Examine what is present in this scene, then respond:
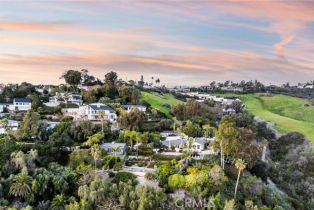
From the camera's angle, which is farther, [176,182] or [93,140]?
[93,140]

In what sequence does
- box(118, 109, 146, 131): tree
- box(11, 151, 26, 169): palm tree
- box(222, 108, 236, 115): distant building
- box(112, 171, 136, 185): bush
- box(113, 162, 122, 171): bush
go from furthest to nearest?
box(222, 108, 236, 115): distant building
box(118, 109, 146, 131): tree
box(113, 162, 122, 171): bush
box(11, 151, 26, 169): palm tree
box(112, 171, 136, 185): bush

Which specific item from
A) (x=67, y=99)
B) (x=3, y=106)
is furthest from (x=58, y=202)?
(x=67, y=99)

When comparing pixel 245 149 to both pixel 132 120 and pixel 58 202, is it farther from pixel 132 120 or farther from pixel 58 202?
pixel 58 202

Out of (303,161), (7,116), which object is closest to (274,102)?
(303,161)

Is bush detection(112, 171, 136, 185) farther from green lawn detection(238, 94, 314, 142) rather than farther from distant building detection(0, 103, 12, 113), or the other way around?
green lawn detection(238, 94, 314, 142)

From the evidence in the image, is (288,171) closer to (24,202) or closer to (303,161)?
(303,161)

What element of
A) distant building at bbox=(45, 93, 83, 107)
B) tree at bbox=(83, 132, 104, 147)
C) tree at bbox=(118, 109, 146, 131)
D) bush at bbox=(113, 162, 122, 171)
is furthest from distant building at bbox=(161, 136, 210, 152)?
distant building at bbox=(45, 93, 83, 107)
